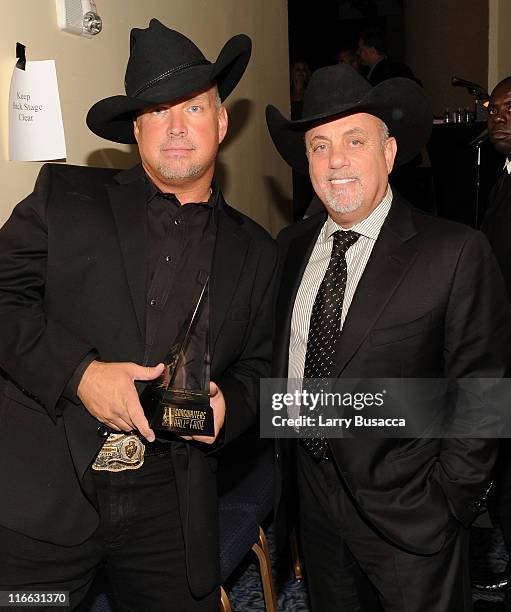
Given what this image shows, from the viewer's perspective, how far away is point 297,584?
11.9 feet

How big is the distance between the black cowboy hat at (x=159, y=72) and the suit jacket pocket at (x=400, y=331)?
2.82 feet

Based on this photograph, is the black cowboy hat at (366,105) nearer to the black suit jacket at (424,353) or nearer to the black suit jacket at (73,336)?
the black suit jacket at (424,353)

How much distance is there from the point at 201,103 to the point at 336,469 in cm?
113

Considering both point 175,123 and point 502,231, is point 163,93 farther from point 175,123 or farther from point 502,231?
point 502,231

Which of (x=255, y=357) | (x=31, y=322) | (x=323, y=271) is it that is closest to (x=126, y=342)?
(x=31, y=322)

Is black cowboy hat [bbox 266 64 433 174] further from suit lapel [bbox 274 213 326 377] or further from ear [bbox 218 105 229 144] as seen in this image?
suit lapel [bbox 274 213 326 377]

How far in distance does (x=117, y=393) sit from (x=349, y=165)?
951 millimetres

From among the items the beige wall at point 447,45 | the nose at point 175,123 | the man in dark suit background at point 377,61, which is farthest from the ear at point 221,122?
the beige wall at point 447,45

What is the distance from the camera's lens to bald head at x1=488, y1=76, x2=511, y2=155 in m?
3.88

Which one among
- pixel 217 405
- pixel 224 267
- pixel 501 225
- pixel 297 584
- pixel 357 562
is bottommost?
pixel 297 584

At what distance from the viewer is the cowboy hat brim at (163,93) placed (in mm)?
2232

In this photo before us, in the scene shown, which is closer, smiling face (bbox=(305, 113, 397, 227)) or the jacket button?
the jacket button

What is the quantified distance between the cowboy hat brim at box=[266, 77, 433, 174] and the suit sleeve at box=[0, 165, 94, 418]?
0.85 meters

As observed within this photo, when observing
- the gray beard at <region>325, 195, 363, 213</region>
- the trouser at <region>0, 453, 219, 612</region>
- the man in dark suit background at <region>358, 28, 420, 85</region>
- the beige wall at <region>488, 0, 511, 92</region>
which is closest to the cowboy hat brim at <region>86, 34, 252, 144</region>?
the gray beard at <region>325, 195, 363, 213</region>
